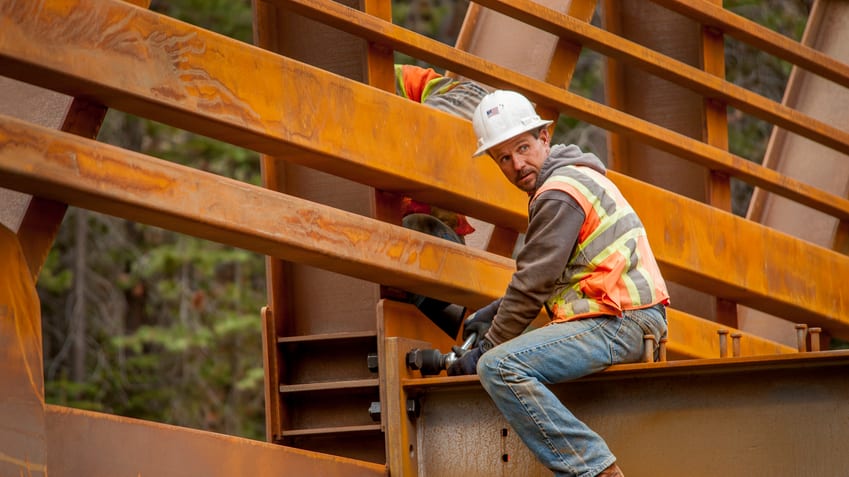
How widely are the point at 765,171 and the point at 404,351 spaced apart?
321 centimetres

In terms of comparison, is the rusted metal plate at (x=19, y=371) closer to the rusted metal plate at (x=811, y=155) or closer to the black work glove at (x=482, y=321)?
the black work glove at (x=482, y=321)

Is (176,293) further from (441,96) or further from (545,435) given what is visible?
(545,435)

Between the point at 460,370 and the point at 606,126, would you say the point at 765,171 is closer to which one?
the point at 606,126

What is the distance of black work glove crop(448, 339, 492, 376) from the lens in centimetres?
612

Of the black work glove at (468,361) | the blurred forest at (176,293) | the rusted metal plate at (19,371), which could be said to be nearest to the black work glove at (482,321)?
the black work glove at (468,361)

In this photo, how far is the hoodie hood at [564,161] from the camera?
600 centimetres

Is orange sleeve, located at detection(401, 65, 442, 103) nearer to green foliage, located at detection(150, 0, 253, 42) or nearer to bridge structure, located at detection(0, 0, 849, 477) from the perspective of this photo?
bridge structure, located at detection(0, 0, 849, 477)

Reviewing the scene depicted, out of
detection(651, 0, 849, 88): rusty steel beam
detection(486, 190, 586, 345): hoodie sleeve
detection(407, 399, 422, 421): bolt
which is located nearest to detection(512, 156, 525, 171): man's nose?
detection(486, 190, 586, 345): hoodie sleeve

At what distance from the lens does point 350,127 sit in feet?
21.2

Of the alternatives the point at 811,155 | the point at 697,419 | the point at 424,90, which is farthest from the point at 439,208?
the point at 811,155

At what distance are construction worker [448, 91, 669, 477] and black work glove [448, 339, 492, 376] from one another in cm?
5

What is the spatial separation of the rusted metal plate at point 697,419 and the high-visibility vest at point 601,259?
27 centimetres

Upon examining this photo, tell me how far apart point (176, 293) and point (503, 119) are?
44.6 ft

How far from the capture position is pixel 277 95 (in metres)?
6.19
